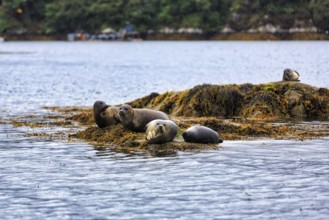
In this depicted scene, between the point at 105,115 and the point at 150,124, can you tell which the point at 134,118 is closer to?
the point at 105,115

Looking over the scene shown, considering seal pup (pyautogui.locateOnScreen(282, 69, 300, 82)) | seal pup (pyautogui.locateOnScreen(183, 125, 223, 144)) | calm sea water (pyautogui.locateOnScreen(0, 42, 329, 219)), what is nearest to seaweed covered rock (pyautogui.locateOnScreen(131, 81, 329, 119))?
seal pup (pyautogui.locateOnScreen(282, 69, 300, 82))

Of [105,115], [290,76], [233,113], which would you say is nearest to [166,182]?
[105,115]

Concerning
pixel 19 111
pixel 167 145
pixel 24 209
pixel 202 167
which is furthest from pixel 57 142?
pixel 19 111

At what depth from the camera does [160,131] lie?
83.9 ft

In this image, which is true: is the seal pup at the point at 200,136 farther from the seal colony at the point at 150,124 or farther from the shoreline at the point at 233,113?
the shoreline at the point at 233,113

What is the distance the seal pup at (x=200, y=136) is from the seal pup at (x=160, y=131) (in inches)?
15.9

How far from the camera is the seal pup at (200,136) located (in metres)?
26.1

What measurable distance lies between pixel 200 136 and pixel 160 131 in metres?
1.30

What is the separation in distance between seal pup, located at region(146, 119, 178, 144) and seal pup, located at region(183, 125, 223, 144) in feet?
1.33

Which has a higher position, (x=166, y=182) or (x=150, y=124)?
(x=150, y=124)

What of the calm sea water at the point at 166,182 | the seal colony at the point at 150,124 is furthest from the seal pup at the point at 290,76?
the seal colony at the point at 150,124

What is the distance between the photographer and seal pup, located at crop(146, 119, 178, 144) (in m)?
25.5

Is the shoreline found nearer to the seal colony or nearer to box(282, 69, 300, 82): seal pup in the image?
the seal colony

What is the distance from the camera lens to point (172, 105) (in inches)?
1460
